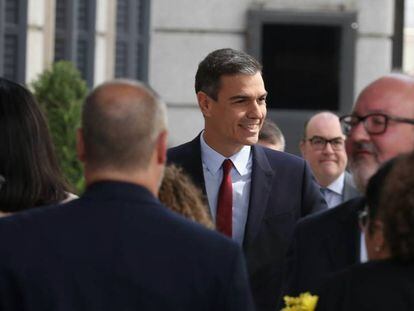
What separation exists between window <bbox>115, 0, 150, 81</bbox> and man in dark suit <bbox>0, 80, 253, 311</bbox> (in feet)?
54.2

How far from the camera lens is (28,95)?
19.3ft

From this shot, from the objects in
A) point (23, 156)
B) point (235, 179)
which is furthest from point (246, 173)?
point (23, 156)

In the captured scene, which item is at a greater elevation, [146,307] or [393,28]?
[393,28]

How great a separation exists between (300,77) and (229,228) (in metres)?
12.9

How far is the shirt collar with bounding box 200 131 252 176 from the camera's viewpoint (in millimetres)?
7539

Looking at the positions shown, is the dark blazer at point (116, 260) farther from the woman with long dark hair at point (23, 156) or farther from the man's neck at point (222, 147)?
the man's neck at point (222, 147)

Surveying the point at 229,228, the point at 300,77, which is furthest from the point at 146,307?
the point at 300,77

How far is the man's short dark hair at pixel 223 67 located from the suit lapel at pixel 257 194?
0.42 meters

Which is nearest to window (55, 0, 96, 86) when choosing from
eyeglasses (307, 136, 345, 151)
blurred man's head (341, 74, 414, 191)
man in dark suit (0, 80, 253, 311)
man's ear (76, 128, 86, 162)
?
eyeglasses (307, 136, 345, 151)

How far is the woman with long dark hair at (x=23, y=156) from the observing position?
19.1ft

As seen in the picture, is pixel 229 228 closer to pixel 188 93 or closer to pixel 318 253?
pixel 318 253

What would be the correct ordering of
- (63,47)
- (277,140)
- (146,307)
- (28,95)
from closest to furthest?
(146,307) → (28,95) → (277,140) → (63,47)

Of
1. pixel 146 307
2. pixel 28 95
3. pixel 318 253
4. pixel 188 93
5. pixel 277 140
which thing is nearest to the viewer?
pixel 146 307

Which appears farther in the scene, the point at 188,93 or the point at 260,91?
the point at 188,93
